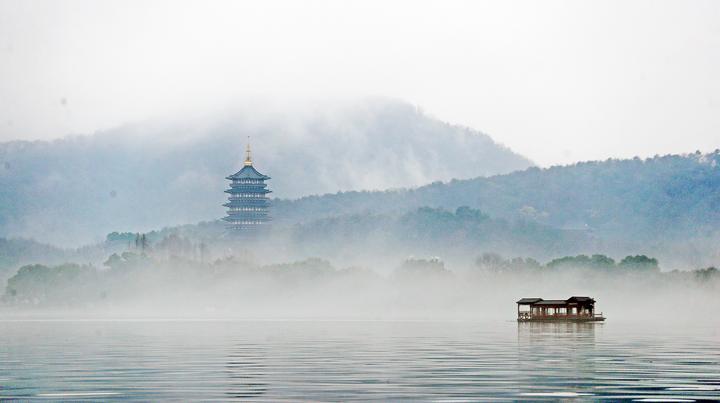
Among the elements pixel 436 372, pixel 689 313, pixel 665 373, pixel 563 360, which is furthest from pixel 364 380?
pixel 689 313

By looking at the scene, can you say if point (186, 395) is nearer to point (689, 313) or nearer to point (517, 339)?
point (517, 339)

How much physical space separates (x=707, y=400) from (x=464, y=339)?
47019mm

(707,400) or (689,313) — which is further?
(689,313)

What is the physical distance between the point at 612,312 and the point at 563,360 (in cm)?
13277

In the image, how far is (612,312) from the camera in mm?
193500

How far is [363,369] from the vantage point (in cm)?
5653

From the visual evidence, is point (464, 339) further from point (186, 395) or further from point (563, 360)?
point (186, 395)

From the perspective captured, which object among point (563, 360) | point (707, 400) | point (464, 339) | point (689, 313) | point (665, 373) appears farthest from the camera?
point (689, 313)

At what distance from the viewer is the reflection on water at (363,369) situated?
45575mm

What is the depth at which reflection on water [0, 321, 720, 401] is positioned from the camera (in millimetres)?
45575

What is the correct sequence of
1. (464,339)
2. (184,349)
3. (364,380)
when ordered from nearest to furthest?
(364,380)
(184,349)
(464,339)

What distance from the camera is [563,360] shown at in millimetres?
63375

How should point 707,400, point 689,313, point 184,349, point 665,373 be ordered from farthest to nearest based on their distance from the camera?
point 689,313
point 184,349
point 665,373
point 707,400

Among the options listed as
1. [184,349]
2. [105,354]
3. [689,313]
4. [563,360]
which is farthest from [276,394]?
[689,313]
